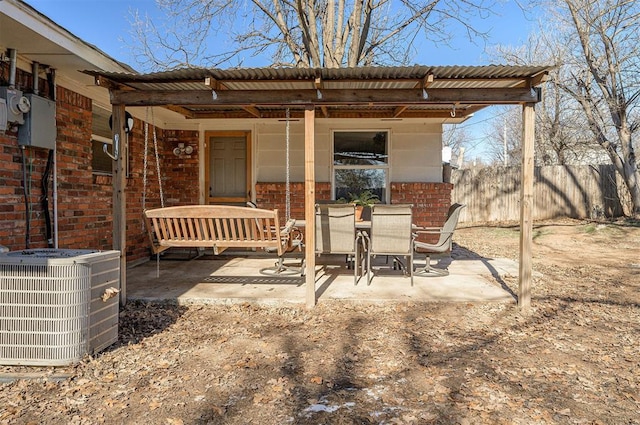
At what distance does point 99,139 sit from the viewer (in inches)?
210

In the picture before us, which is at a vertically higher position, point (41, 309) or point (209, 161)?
point (209, 161)

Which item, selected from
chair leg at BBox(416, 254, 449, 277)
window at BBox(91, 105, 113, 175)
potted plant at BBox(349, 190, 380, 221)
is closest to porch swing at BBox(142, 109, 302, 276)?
window at BBox(91, 105, 113, 175)

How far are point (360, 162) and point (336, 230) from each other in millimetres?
2705

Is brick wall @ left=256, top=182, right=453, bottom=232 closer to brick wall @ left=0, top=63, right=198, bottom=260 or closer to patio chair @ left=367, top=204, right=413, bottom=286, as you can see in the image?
brick wall @ left=0, top=63, right=198, bottom=260

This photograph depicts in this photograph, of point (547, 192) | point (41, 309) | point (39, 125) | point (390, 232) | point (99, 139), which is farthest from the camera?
point (547, 192)

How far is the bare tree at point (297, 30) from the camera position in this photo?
10.3 metres

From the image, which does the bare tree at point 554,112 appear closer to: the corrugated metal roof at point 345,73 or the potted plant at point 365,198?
the potted plant at point 365,198

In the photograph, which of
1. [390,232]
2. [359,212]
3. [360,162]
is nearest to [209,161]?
[360,162]

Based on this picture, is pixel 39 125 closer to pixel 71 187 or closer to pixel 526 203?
pixel 71 187

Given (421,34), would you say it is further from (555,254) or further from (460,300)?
(460,300)

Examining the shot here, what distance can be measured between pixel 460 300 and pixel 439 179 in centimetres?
338

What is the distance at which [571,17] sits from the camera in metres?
11.6

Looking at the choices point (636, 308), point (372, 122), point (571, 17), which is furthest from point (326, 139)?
point (571, 17)

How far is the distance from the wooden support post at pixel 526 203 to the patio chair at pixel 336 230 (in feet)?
5.90
